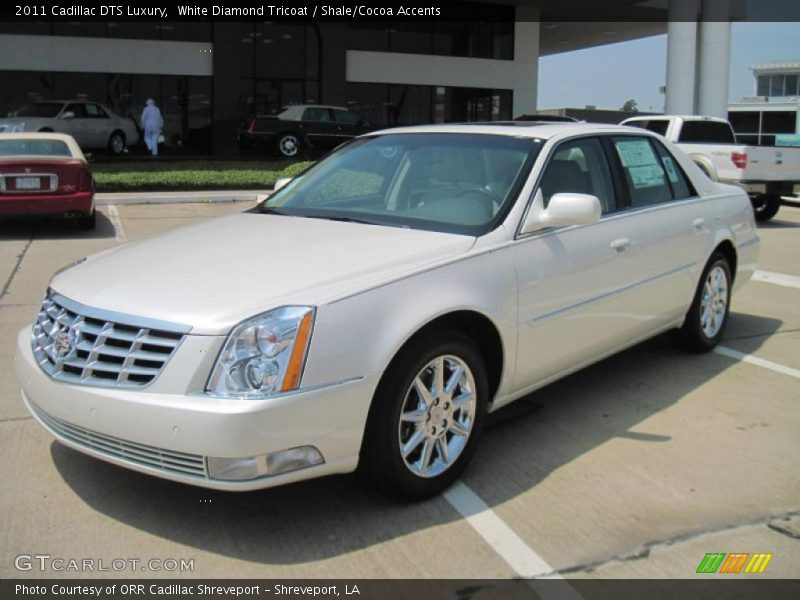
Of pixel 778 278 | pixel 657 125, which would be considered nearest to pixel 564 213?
pixel 778 278

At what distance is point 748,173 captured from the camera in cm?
1322

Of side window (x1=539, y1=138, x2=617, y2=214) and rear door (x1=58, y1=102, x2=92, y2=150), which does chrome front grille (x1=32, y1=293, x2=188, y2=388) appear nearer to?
side window (x1=539, y1=138, x2=617, y2=214)

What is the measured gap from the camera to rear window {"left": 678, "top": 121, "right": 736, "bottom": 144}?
15720 mm

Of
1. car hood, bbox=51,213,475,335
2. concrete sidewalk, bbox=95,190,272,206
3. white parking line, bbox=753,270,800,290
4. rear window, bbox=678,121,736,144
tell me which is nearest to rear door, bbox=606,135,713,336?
car hood, bbox=51,213,475,335

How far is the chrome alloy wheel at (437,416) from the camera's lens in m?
3.51

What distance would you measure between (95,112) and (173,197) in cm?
990

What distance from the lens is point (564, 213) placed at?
402cm

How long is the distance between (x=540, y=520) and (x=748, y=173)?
37.0 feet

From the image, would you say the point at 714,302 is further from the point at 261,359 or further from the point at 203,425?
the point at 203,425

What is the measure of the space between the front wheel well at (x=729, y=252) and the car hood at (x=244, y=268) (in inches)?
112

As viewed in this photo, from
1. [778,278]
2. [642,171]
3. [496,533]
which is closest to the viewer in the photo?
[496,533]

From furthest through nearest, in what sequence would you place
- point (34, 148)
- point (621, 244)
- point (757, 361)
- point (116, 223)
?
point (116, 223) < point (34, 148) < point (757, 361) < point (621, 244)

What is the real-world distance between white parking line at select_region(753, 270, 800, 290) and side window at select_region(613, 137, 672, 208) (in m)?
3.89
